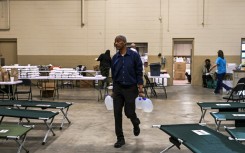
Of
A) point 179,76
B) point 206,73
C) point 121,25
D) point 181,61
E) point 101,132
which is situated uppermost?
point 121,25

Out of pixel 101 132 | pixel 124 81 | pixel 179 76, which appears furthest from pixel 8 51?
pixel 124 81

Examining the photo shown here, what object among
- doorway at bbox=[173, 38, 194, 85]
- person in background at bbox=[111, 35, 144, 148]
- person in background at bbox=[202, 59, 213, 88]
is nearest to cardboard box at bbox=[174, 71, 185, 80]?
doorway at bbox=[173, 38, 194, 85]

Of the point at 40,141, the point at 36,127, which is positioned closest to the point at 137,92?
the point at 40,141

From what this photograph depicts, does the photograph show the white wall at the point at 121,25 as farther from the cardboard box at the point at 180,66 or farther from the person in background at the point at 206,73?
the cardboard box at the point at 180,66

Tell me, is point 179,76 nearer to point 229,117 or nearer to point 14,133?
point 229,117

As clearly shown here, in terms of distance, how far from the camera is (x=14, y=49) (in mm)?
13734

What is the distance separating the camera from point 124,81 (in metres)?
4.32

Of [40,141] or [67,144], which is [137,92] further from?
[40,141]

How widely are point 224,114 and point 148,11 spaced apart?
28.9 feet

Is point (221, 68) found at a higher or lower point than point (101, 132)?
higher

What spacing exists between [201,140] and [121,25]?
10.1 metres

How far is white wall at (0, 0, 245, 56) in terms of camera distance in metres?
12.9

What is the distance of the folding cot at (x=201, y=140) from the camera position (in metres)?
3.13

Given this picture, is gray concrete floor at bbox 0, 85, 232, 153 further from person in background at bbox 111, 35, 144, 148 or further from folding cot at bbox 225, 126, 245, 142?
folding cot at bbox 225, 126, 245, 142
